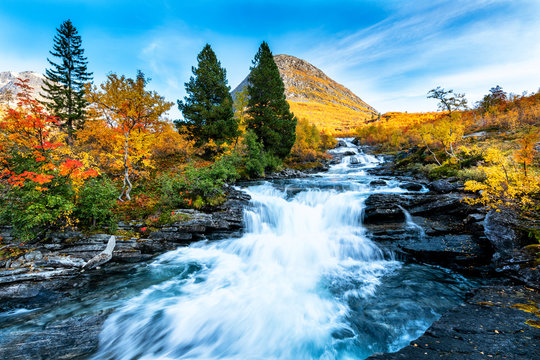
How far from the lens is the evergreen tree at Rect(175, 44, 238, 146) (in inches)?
719

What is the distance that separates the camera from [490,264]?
668 cm

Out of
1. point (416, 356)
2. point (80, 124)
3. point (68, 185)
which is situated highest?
point (80, 124)

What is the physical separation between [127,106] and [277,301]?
12069 mm

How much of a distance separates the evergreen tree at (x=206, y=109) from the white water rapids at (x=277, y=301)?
35.7 ft

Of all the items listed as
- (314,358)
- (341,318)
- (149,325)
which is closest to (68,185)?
(149,325)

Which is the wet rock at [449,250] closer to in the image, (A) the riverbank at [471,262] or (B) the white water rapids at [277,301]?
(A) the riverbank at [471,262]

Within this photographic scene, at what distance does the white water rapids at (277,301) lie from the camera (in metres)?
4.69

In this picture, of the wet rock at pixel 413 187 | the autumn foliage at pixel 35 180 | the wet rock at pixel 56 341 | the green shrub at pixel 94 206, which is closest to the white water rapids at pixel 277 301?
the wet rock at pixel 56 341

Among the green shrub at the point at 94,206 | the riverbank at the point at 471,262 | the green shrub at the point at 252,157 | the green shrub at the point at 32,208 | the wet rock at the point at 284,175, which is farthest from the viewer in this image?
the wet rock at the point at 284,175

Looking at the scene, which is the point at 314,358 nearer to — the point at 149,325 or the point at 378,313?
the point at 378,313

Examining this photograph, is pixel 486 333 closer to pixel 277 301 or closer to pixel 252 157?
pixel 277 301

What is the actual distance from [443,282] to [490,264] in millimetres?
1835

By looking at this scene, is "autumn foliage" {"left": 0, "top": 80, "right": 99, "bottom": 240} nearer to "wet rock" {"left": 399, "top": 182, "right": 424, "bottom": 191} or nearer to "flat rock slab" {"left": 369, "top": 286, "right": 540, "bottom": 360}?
"flat rock slab" {"left": 369, "top": 286, "right": 540, "bottom": 360}

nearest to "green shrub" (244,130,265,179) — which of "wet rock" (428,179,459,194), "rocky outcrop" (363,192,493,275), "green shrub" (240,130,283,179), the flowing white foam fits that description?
"green shrub" (240,130,283,179)
